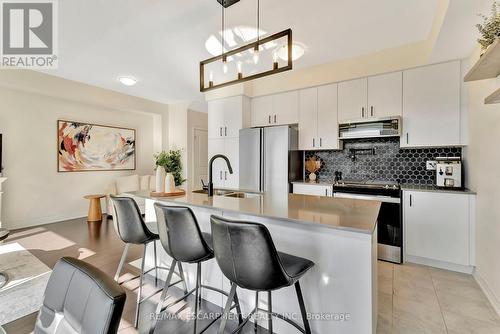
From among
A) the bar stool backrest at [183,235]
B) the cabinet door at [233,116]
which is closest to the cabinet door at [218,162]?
the cabinet door at [233,116]

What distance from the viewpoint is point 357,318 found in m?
1.37

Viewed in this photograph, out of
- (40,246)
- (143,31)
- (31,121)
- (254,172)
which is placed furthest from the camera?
(31,121)

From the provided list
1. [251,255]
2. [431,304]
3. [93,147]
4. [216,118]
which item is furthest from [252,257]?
[93,147]

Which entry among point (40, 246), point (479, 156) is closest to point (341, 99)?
point (479, 156)

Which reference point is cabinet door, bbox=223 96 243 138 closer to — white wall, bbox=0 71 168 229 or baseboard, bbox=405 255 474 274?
white wall, bbox=0 71 168 229

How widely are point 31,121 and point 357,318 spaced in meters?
5.90

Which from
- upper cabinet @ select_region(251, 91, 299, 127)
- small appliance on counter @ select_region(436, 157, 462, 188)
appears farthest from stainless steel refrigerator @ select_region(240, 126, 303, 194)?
small appliance on counter @ select_region(436, 157, 462, 188)

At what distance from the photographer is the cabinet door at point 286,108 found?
3955 mm

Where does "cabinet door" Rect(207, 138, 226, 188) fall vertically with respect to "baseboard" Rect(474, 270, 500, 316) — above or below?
above

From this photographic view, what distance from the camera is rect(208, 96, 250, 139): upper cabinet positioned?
428cm

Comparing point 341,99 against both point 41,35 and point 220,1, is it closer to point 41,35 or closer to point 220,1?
point 220,1

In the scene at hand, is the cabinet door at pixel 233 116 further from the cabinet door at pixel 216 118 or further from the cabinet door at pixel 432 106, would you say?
the cabinet door at pixel 432 106

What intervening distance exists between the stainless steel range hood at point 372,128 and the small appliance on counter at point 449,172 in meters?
0.60

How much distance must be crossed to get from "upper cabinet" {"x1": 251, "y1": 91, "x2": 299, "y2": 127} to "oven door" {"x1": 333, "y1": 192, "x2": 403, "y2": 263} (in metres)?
1.82
